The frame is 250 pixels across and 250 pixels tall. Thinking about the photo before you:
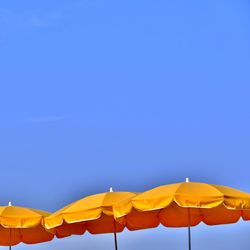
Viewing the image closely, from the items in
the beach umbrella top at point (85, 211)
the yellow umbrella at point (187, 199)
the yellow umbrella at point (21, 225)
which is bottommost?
the yellow umbrella at point (21, 225)

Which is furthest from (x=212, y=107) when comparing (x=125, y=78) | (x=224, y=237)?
(x=224, y=237)

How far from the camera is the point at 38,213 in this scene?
9.92 m

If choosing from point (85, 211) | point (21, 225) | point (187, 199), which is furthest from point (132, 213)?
point (187, 199)

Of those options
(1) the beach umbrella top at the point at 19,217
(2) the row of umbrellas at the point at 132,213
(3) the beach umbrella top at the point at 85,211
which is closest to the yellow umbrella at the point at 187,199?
(2) the row of umbrellas at the point at 132,213

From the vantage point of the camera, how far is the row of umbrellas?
792 centimetres

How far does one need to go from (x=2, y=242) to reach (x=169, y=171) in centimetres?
364

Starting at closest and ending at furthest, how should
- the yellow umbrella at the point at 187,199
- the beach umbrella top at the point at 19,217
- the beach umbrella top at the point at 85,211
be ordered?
the yellow umbrella at the point at 187,199 < the beach umbrella top at the point at 85,211 < the beach umbrella top at the point at 19,217

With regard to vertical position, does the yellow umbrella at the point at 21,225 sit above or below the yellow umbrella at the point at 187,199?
below

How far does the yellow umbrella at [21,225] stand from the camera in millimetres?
9492

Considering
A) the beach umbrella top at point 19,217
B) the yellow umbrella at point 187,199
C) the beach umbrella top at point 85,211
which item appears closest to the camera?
the yellow umbrella at point 187,199

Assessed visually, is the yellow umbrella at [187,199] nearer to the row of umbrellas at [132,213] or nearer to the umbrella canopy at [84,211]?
the row of umbrellas at [132,213]

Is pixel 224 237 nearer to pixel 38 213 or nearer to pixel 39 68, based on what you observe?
pixel 38 213

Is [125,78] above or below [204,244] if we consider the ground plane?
above

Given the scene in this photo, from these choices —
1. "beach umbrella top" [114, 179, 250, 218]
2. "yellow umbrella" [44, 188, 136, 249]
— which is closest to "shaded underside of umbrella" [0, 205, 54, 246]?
"yellow umbrella" [44, 188, 136, 249]
